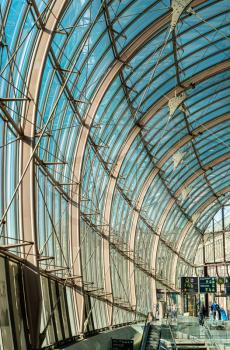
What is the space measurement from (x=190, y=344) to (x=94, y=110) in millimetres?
15664

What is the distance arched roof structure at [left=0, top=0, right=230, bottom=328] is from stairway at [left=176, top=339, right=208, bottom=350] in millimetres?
4945

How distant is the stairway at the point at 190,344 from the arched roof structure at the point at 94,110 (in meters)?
4.95

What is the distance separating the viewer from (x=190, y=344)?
115 ft

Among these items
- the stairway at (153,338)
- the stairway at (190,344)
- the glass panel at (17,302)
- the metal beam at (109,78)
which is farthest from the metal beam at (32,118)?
the stairway at (190,344)

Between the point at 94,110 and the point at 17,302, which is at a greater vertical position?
the point at 94,110

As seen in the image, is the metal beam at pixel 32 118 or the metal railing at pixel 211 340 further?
the metal railing at pixel 211 340

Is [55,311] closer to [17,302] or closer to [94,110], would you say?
[17,302]

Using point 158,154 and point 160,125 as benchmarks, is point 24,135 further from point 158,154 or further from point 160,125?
point 158,154

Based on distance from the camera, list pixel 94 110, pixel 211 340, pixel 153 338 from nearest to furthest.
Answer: pixel 94 110 < pixel 211 340 < pixel 153 338

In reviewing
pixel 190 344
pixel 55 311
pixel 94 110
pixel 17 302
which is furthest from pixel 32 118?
pixel 190 344

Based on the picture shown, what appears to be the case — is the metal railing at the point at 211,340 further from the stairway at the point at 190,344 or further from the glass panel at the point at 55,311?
the glass panel at the point at 55,311

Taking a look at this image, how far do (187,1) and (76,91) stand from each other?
6656 millimetres

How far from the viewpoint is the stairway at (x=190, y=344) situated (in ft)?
112

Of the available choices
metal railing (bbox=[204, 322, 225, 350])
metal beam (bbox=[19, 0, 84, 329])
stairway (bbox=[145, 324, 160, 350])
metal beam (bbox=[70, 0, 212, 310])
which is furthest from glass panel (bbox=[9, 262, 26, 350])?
metal railing (bbox=[204, 322, 225, 350])
